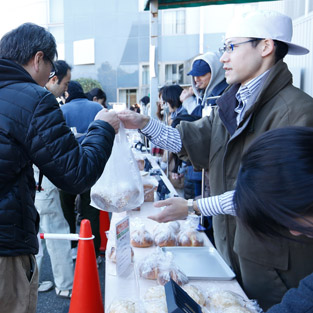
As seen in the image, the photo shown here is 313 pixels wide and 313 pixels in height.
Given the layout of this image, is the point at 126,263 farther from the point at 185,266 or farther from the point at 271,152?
the point at 271,152

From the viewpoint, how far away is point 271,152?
68cm

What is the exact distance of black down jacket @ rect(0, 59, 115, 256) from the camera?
3.50 feet

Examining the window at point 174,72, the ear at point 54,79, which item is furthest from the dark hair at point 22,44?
the window at point 174,72

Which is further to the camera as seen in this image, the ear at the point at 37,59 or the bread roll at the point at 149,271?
the bread roll at the point at 149,271

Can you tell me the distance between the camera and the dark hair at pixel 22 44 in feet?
3.95

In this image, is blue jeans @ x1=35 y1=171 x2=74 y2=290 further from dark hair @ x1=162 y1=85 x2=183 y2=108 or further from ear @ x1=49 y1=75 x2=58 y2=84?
dark hair @ x1=162 y1=85 x2=183 y2=108

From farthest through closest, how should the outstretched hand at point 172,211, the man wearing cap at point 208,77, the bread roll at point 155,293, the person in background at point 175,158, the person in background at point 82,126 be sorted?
the person in background at point 175,158, the person in background at point 82,126, the man wearing cap at point 208,77, the outstretched hand at point 172,211, the bread roll at point 155,293

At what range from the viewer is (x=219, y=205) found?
1352 mm

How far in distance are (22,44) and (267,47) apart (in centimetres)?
100

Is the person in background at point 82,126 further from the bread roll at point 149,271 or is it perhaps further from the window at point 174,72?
the window at point 174,72

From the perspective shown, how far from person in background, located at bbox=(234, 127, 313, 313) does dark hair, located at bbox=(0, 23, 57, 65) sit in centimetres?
96

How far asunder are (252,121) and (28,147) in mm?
891

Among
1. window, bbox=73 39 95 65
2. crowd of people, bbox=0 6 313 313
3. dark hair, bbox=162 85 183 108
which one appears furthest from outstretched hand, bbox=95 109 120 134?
window, bbox=73 39 95 65

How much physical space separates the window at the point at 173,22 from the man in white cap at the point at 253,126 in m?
17.0
